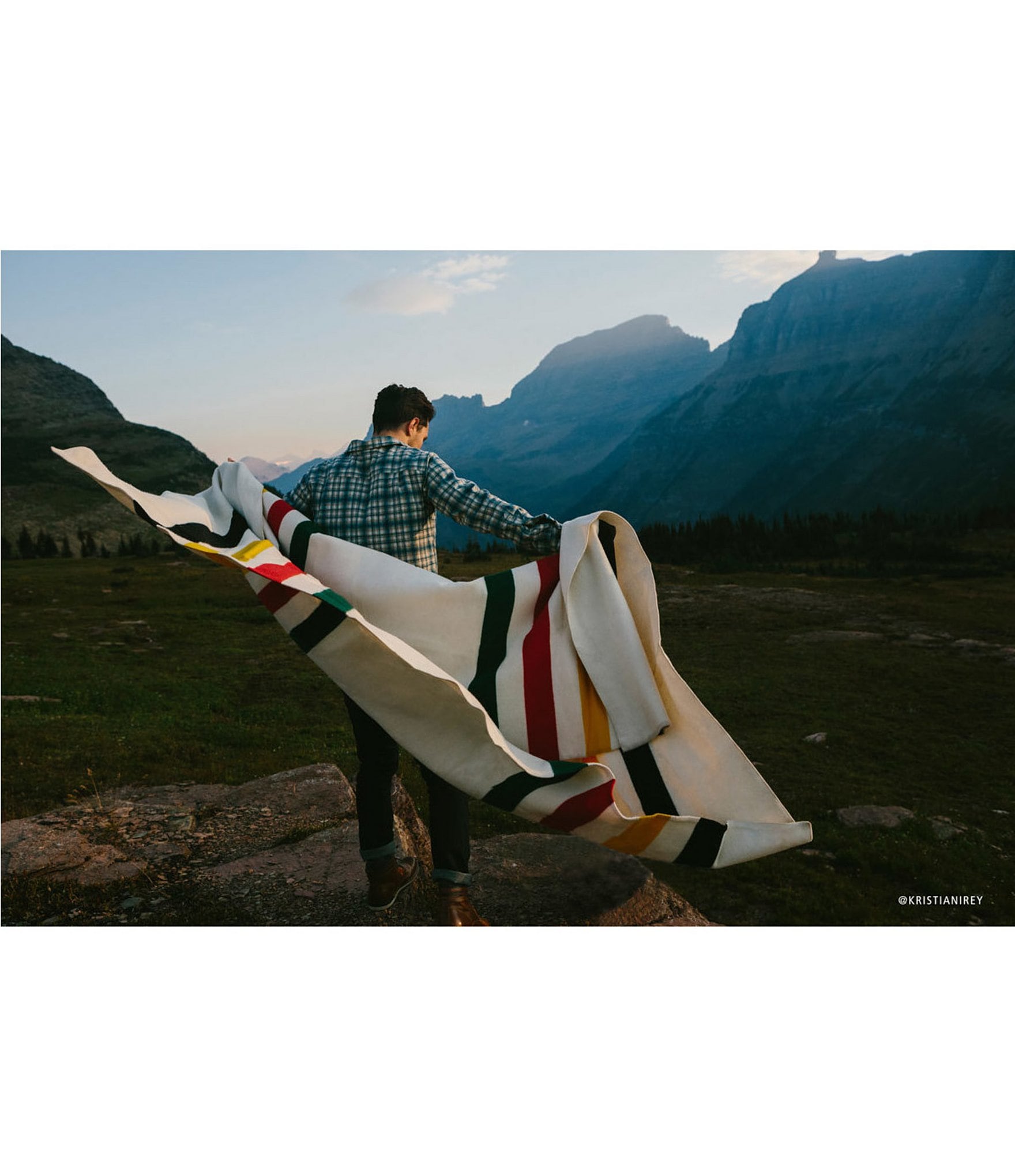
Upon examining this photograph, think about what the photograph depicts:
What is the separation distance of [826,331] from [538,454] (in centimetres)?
7068

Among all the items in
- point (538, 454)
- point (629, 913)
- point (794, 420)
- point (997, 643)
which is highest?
point (794, 420)

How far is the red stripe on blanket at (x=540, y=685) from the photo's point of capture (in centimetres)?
272

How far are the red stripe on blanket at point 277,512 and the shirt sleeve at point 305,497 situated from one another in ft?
0.15

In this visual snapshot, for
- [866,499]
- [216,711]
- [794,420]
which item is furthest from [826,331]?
[216,711]

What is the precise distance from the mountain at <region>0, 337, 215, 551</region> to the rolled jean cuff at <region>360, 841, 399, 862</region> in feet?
15.7

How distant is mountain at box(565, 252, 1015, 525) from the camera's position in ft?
80.2

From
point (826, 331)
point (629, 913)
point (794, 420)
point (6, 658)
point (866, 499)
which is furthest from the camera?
point (826, 331)

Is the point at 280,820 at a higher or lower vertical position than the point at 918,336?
lower

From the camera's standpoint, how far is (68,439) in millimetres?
17859

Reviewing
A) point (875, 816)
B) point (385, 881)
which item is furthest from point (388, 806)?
point (875, 816)

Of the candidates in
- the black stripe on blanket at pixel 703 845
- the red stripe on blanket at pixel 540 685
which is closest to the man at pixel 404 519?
the red stripe on blanket at pixel 540 685

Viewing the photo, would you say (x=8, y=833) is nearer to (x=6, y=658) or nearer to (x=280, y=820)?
(x=280, y=820)

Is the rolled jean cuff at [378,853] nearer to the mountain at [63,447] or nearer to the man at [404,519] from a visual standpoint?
the man at [404,519]

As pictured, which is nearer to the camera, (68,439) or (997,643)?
(997,643)
